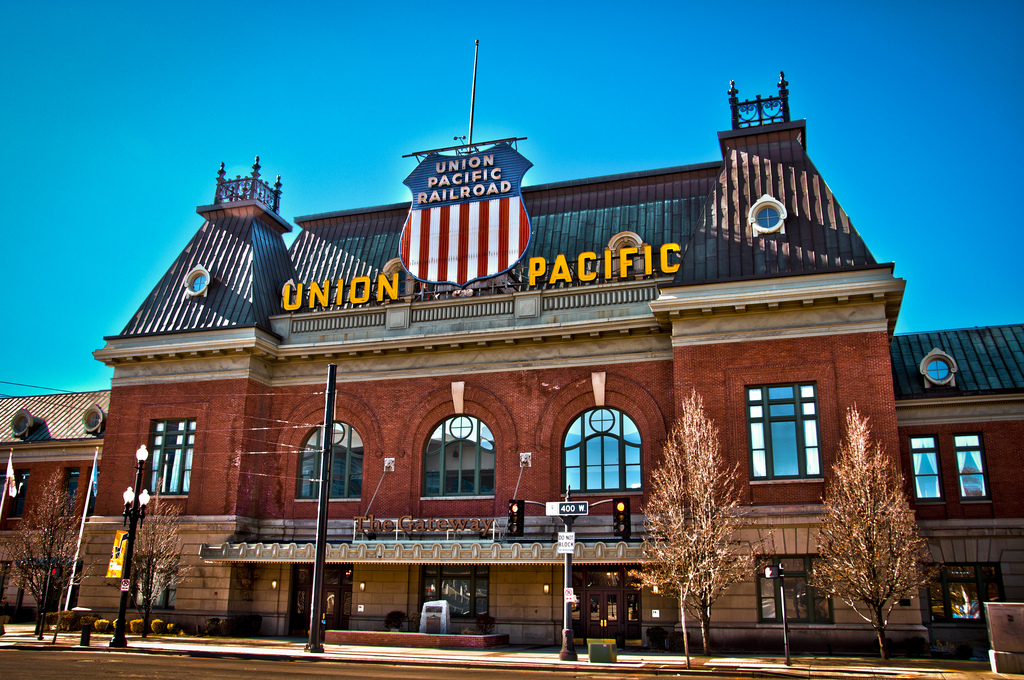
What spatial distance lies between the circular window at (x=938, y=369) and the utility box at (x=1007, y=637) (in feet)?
43.2

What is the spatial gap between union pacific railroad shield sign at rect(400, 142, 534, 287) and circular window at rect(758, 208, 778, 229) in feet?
32.8

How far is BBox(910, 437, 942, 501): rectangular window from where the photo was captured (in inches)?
1298

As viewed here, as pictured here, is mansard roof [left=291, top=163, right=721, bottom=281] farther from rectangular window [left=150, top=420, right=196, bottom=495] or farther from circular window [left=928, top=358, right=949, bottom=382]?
circular window [left=928, top=358, right=949, bottom=382]

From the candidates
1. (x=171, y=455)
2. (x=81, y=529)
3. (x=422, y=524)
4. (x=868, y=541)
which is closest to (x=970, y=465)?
(x=868, y=541)

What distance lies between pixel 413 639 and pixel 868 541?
52.6 feet

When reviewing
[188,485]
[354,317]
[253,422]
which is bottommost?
[188,485]

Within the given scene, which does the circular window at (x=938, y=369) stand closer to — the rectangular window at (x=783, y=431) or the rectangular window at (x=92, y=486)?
the rectangular window at (x=783, y=431)

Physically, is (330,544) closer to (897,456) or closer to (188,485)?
(188,485)

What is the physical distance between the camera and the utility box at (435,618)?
32.1 metres

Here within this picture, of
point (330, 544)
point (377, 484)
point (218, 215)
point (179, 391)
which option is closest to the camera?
point (330, 544)

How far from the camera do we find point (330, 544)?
113 feet

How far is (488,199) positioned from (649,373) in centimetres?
1136

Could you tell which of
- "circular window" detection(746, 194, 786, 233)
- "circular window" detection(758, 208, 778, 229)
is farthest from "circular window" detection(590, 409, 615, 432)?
"circular window" detection(758, 208, 778, 229)

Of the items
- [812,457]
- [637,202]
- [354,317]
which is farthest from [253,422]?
[812,457]
